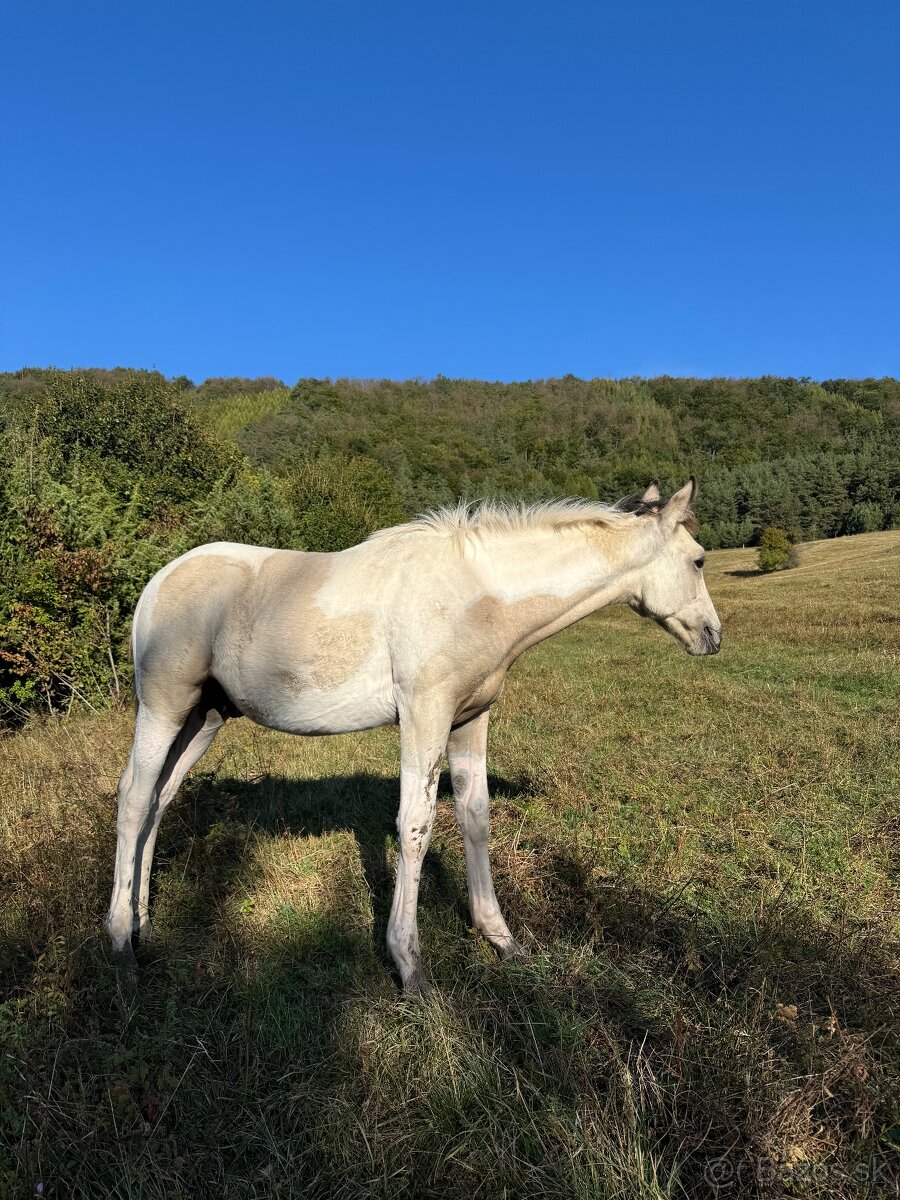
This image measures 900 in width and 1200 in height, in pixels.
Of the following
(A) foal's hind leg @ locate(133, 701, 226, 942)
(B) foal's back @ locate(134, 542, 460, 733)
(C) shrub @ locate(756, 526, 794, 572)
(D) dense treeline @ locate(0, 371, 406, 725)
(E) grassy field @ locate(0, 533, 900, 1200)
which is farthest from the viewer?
(C) shrub @ locate(756, 526, 794, 572)

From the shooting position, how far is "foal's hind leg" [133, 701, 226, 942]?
371cm

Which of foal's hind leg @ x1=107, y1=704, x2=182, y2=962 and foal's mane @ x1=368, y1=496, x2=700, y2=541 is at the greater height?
foal's mane @ x1=368, y1=496, x2=700, y2=541

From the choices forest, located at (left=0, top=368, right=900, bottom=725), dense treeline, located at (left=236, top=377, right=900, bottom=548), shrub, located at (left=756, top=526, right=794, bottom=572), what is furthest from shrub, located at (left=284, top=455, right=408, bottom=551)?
shrub, located at (left=756, top=526, right=794, bottom=572)

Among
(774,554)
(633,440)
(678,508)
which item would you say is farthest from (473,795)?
(633,440)

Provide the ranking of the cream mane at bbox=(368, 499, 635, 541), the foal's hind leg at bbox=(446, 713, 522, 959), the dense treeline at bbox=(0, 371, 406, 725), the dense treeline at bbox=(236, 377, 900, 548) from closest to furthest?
1. the cream mane at bbox=(368, 499, 635, 541)
2. the foal's hind leg at bbox=(446, 713, 522, 959)
3. the dense treeline at bbox=(0, 371, 406, 725)
4. the dense treeline at bbox=(236, 377, 900, 548)

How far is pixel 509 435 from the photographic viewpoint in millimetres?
114875

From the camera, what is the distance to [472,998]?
2.87 metres

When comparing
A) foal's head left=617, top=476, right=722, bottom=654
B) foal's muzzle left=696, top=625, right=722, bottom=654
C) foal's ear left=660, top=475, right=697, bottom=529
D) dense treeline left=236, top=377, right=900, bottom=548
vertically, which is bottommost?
foal's muzzle left=696, top=625, right=722, bottom=654

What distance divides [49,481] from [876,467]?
78.1 meters

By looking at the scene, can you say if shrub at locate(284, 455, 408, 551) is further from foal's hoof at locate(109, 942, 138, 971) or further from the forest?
foal's hoof at locate(109, 942, 138, 971)

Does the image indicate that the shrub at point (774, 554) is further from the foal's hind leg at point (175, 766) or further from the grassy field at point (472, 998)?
the foal's hind leg at point (175, 766)

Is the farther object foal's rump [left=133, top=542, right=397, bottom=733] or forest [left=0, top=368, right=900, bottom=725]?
forest [left=0, top=368, right=900, bottom=725]

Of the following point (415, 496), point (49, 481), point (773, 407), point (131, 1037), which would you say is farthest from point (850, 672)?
point (773, 407)

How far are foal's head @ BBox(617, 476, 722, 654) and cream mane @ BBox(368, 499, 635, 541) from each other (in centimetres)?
16
